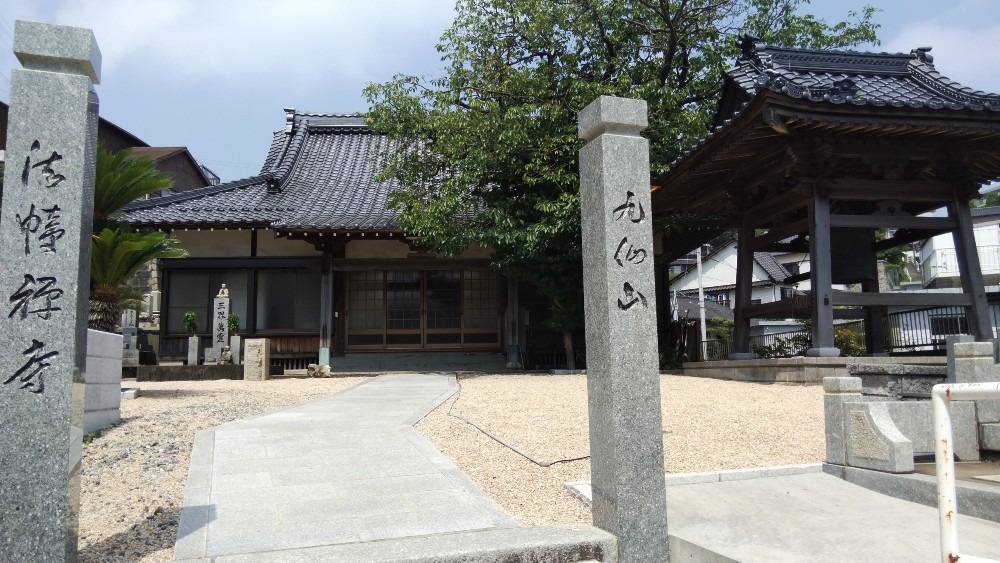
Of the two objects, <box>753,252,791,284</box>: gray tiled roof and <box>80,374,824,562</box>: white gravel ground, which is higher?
<box>753,252,791,284</box>: gray tiled roof

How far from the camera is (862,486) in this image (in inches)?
186

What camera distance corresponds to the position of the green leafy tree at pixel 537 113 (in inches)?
→ 511

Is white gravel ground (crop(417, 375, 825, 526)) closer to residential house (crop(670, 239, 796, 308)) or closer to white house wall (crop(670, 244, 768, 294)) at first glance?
residential house (crop(670, 239, 796, 308))

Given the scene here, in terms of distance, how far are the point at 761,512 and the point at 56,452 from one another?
3.76 metres

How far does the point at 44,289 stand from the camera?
309 centimetres

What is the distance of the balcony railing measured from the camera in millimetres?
27062

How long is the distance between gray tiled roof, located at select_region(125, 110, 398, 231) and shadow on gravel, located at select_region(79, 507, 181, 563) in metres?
11.3

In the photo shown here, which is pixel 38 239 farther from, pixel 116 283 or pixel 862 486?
pixel 116 283

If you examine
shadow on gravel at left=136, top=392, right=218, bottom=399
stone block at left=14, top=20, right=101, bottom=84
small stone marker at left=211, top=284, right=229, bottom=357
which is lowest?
shadow on gravel at left=136, top=392, right=218, bottom=399

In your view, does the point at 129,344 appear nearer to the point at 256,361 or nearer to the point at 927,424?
the point at 256,361

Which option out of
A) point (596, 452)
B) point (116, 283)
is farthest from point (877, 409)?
point (116, 283)

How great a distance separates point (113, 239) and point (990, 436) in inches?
404

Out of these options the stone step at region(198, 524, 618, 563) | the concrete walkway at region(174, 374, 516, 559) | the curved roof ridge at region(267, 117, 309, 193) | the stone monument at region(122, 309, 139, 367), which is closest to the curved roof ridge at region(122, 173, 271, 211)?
the curved roof ridge at region(267, 117, 309, 193)

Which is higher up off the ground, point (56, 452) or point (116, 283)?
point (116, 283)
